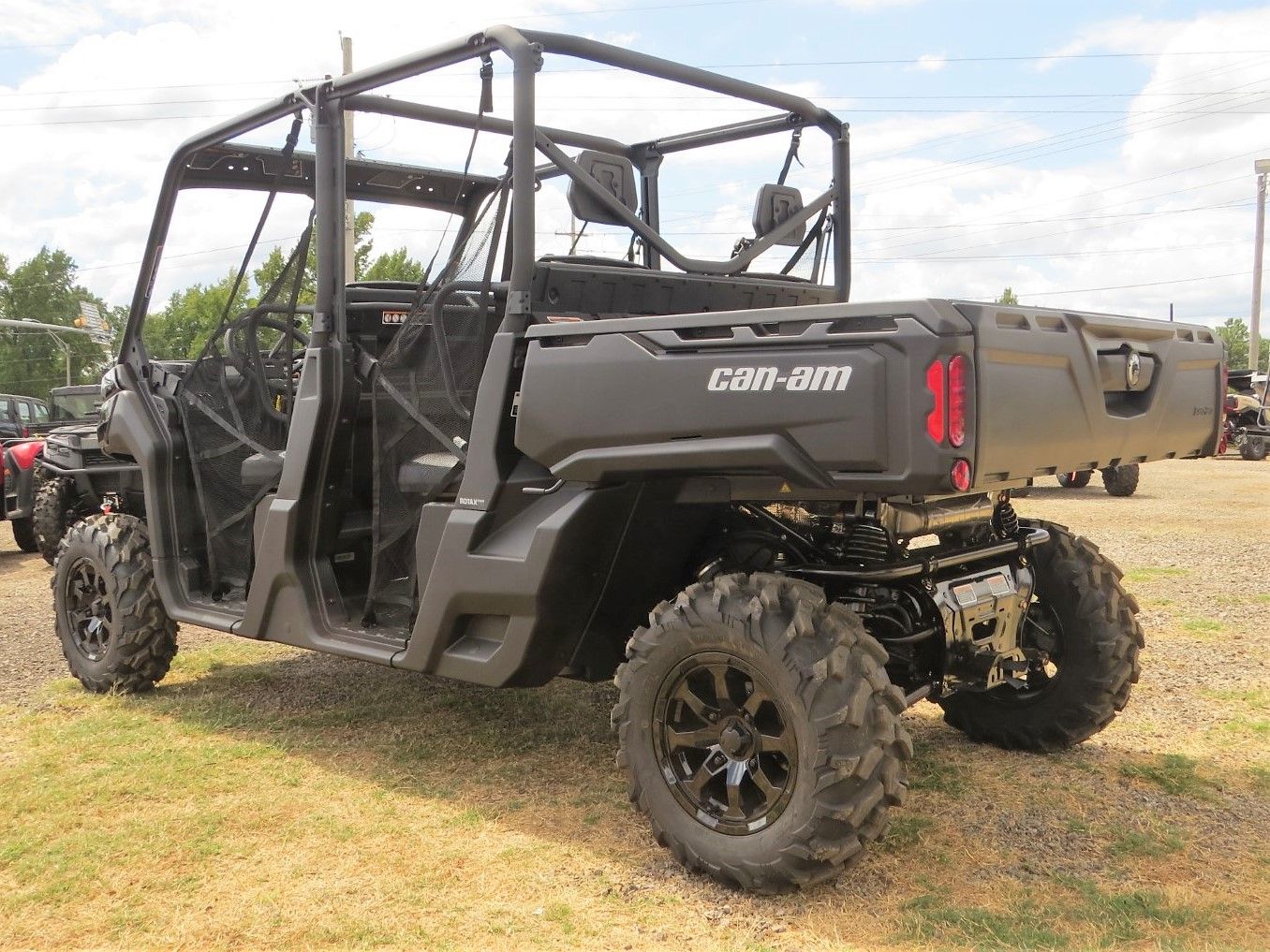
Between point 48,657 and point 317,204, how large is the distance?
363 cm

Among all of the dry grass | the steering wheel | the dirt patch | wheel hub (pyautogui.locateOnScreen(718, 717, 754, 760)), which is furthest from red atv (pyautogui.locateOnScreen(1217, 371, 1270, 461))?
wheel hub (pyautogui.locateOnScreen(718, 717, 754, 760))

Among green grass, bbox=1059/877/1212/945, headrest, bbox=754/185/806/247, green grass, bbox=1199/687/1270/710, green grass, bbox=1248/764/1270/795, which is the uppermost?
headrest, bbox=754/185/806/247

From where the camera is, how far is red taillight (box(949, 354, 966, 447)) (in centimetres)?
304

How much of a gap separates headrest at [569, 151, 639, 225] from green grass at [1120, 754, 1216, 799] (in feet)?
9.24

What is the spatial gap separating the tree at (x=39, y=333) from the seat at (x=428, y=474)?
76.2 meters

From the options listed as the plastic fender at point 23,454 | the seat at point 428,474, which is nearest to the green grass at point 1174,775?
the seat at point 428,474

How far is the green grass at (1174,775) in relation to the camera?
432 cm

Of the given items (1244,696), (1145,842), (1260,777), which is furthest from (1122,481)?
(1145,842)

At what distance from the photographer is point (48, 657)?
6.80 metres

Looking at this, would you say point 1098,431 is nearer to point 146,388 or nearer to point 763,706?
point 763,706

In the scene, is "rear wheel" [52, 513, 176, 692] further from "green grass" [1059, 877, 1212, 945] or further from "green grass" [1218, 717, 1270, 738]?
"green grass" [1218, 717, 1270, 738]

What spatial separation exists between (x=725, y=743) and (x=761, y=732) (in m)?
0.11

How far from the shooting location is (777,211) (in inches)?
194

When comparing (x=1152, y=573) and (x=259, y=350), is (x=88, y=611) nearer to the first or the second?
(x=259, y=350)
